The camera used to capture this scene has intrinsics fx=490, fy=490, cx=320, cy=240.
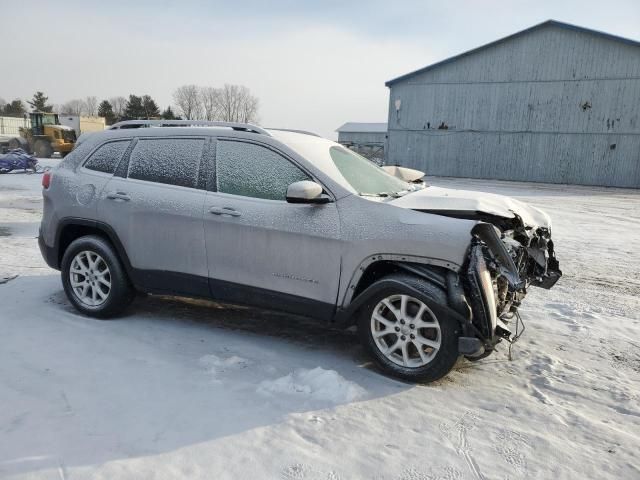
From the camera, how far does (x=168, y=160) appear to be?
4414 millimetres

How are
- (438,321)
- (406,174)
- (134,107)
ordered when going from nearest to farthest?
(438,321) < (406,174) < (134,107)

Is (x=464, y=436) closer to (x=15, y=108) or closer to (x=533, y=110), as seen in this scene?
(x=533, y=110)

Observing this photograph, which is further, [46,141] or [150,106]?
[150,106]

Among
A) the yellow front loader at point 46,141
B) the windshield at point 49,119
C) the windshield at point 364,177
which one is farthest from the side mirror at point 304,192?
the windshield at point 49,119

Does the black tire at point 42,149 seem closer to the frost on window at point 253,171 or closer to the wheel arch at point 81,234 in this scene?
the wheel arch at point 81,234

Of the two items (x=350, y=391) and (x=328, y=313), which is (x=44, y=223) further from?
(x=350, y=391)

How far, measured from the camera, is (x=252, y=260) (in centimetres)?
392

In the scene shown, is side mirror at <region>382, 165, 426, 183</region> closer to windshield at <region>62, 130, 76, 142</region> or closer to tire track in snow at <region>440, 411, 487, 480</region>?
tire track in snow at <region>440, 411, 487, 480</region>

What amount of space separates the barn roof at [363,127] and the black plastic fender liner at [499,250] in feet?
222

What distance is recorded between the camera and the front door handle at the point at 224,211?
3.95 meters

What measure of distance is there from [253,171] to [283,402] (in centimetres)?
186

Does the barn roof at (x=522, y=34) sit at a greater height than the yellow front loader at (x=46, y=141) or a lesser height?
greater

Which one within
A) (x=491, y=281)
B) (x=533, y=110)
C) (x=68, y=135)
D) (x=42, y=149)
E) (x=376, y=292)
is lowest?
(x=376, y=292)

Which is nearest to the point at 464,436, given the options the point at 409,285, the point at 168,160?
the point at 409,285
